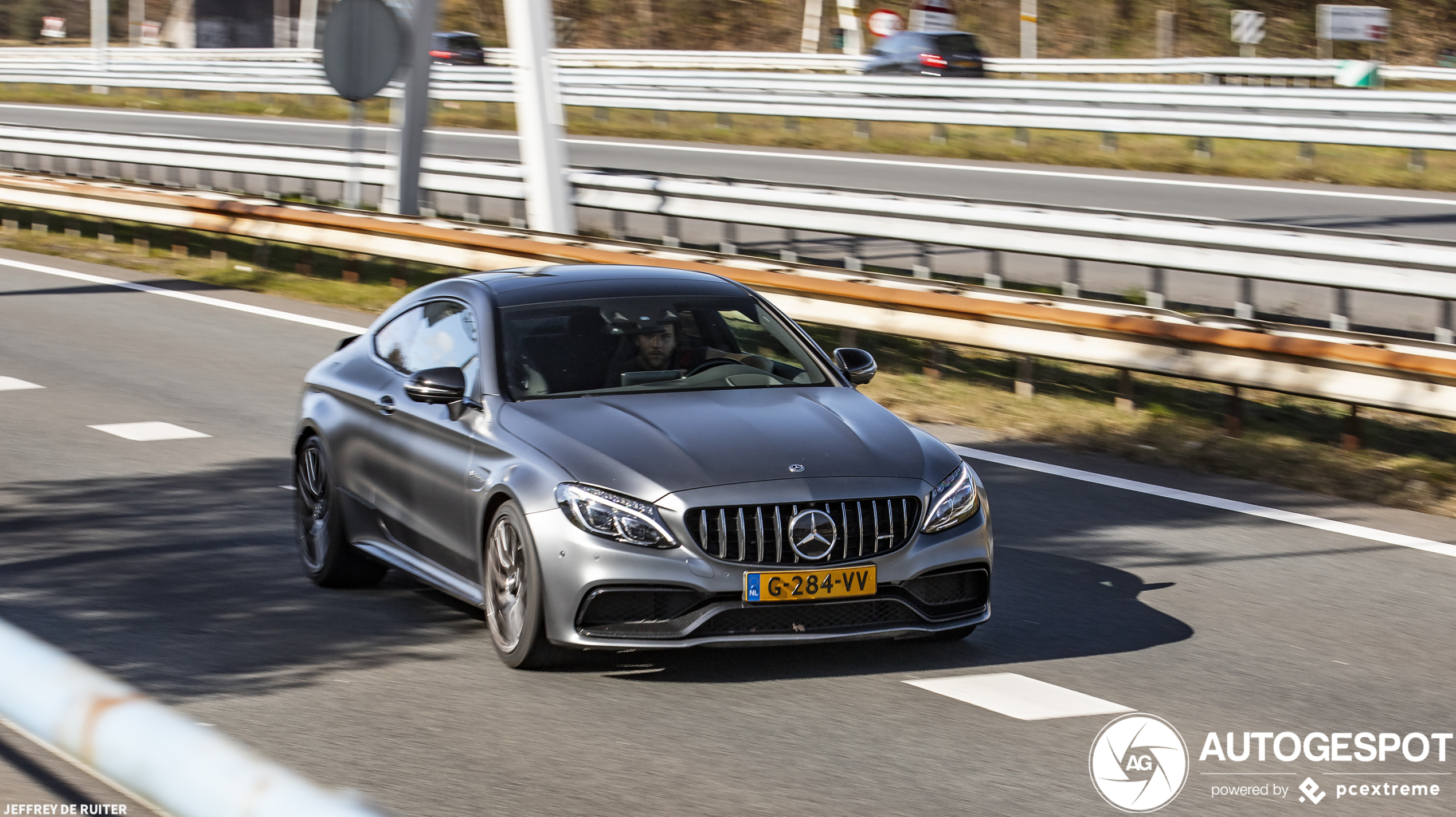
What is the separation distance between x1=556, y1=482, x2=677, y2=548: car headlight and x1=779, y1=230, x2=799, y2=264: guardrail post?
39.8ft

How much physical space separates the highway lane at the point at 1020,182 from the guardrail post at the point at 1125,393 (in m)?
8.57

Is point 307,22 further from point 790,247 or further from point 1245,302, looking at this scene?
point 1245,302

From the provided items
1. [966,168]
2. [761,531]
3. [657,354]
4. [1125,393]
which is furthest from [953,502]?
[966,168]

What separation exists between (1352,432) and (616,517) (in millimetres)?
6123

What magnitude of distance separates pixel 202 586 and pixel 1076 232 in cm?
908

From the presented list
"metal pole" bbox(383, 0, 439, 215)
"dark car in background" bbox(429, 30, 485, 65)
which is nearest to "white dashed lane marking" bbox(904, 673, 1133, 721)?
"metal pole" bbox(383, 0, 439, 215)

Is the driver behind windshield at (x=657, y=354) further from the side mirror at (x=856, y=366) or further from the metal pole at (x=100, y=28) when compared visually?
the metal pole at (x=100, y=28)

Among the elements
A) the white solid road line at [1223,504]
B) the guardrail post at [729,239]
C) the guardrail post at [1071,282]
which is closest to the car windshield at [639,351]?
the white solid road line at [1223,504]

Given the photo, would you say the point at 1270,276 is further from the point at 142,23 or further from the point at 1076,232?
the point at 142,23

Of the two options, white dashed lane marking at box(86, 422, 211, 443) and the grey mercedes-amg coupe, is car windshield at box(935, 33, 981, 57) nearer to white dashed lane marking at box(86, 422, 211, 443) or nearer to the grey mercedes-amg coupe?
white dashed lane marking at box(86, 422, 211, 443)

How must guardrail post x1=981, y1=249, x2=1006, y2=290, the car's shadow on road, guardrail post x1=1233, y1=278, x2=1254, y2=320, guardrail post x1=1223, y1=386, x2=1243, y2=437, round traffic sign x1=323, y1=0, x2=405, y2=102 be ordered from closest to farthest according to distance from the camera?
A: 1. the car's shadow on road
2. guardrail post x1=1223, y1=386, x2=1243, y2=437
3. guardrail post x1=1233, y1=278, x2=1254, y2=320
4. guardrail post x1=981, y1=249, x2=1006, y2=290
5. round traffic sign x1=323, y1=0, x2=405, y2=102

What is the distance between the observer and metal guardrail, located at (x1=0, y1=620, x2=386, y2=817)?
2.34m

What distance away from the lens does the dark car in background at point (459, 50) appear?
173ft

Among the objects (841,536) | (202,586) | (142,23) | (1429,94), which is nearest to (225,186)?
(1429,94)
